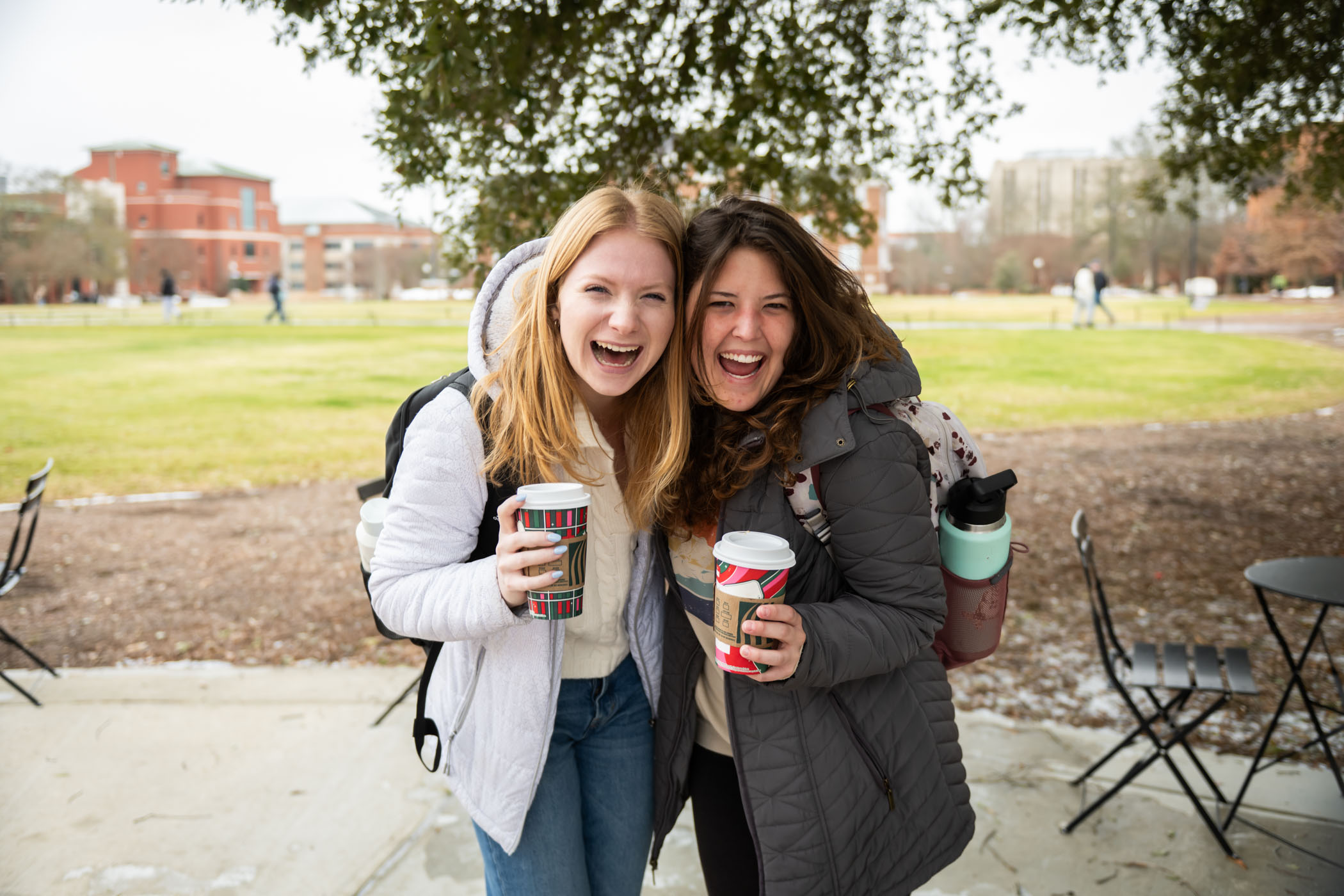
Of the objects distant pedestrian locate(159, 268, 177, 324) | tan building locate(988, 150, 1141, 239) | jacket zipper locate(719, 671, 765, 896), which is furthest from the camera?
tan building locate(988, 150, 1141, 239)

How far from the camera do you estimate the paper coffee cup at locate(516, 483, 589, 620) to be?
4.94ft

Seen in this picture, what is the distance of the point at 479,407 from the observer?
168 cm

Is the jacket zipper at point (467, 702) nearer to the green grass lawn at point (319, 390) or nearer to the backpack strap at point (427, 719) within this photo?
the backpack strap at point (427, 719)

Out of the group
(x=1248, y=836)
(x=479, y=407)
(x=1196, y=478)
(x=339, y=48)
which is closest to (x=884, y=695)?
(x=479, y=407)

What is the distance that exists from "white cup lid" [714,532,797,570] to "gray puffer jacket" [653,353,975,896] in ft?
0.43

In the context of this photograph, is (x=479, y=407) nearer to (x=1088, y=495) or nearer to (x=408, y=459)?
(x=408, y=459)

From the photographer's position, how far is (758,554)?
147 cm

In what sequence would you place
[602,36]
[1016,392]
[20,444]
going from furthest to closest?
1. [1016,392]
2. [20,444]
3. [602,36]

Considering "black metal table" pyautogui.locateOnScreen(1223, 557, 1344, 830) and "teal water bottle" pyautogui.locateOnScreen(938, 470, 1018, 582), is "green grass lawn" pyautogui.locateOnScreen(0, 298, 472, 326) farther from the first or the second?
"teal water bottle" pyautogui.locateOnScreen(938, 470, 1018, 582)

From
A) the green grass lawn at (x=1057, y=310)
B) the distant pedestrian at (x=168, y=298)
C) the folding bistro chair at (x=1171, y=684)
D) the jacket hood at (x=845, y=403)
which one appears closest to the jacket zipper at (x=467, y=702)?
the jacket hood at (x=845, y=403)

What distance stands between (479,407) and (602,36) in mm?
3630

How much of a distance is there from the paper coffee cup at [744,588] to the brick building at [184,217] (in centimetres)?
8320

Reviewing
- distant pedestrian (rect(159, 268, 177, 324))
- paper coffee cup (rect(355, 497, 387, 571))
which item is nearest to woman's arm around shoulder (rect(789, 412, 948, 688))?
paper coffee cup (rect(355, 497, 387, 571))

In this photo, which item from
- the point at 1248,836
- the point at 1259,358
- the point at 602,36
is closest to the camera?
the point at 1248,836
